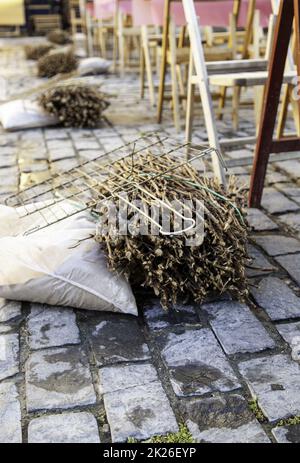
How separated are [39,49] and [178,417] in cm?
1036

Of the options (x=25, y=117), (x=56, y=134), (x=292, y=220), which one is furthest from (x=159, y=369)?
(x=25, y=117)

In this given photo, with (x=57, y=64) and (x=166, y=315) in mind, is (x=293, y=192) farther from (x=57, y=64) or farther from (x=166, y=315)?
(x=57, y=64)

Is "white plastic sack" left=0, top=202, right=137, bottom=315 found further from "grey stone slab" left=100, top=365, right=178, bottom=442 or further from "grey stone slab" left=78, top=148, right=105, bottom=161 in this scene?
"grey stone slab" left=78, top=148, right=105, bottom=161

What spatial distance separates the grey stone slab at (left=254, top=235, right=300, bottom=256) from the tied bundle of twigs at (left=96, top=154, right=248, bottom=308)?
43cm

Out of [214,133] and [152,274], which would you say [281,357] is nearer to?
[152,274]

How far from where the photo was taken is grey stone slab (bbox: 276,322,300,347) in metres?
2.03

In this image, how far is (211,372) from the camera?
186 centimetres

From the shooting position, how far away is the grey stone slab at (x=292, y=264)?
8.23ft

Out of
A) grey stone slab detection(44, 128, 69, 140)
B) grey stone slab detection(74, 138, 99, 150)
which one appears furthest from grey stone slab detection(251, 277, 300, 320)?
grey stone slab detection(44, 128, 69, 140)

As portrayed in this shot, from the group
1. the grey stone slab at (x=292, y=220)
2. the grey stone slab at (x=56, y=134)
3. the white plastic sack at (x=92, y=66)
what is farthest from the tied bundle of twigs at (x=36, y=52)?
the grey stone slab at (x=292, y=220)

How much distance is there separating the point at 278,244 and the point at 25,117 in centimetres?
→ 333

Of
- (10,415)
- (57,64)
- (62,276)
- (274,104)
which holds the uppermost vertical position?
(274,104)

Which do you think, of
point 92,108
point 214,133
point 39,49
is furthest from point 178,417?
point 39,49

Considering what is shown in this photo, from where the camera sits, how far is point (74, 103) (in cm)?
516
